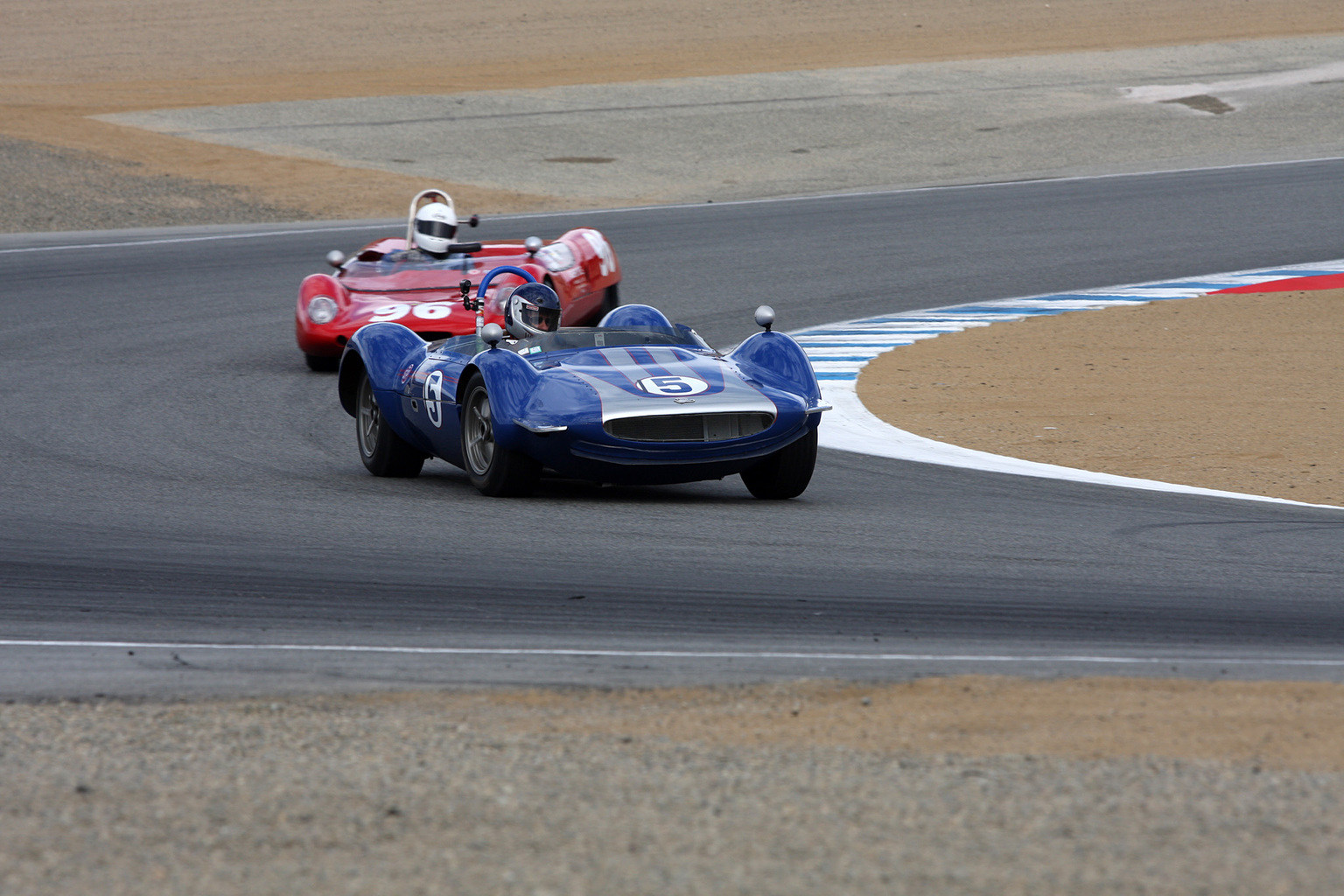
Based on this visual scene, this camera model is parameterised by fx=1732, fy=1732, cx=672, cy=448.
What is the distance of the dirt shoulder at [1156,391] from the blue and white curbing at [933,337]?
0.53ft

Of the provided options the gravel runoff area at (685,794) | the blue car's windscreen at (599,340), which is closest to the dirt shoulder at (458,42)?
the blue car's windscreen at (599,340)

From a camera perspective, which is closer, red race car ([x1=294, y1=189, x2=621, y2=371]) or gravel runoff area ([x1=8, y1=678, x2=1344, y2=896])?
gravel runoff area ([x1=8, y1=678, x2=1344, y2=896])

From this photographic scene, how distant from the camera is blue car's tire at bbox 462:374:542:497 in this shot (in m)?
8.37

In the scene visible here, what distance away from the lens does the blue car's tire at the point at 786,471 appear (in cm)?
851

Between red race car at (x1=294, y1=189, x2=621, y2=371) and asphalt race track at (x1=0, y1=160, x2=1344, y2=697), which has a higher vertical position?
asphalt race track at (x1=0, y1=160, x2=1344, y2=697)

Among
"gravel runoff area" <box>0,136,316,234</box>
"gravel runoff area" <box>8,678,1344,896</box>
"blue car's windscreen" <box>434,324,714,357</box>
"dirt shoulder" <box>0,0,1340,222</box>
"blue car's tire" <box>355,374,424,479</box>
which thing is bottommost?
"gravel runoff area" <box>0,136,316,234</box>

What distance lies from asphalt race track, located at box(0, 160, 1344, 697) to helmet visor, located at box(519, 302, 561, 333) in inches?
37.5

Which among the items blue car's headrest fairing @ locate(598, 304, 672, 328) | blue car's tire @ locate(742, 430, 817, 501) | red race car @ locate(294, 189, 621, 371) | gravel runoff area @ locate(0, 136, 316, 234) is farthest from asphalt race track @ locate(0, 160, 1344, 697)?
gravel runoff area @ locate(0, 136, 316, 234)

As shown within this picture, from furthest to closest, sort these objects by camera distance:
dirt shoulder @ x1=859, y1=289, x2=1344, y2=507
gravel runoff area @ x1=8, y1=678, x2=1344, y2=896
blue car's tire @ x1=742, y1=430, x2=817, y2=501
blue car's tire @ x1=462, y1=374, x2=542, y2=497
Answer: dirt shoulder @ x1=859, y1=289, x2=1344, y2=507 < blue car's tire @ x1=742, y1=430, x2=817, y2=501 < blue car's tire @ x1=462, y1=374, x2=542, y2=497 < gravel runoff area @ x1=8, y1=678, x2=1344, y2=896

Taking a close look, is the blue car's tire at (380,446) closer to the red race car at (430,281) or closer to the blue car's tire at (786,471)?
the blue car's tire at (786,471)

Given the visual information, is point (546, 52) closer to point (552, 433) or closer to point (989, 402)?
point (989, 402)

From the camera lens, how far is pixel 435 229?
14469 millimetres

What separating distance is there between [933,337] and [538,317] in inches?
249

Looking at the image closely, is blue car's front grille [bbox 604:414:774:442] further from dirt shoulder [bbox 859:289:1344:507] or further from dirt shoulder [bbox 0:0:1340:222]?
dirt shoulder [bbox 0:0:1340:222]
